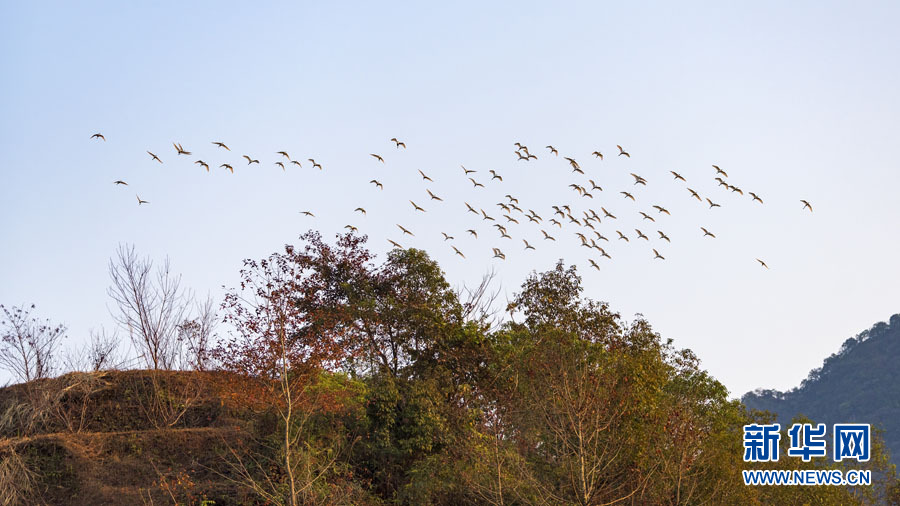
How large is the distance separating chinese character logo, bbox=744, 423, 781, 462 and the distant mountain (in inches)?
1872

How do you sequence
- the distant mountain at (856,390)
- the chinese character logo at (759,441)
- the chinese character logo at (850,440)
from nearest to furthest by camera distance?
1. the chinese character logo at (850,440)
2. the chinese character logo at (759,441)
3. the distant mountain at (856,390)

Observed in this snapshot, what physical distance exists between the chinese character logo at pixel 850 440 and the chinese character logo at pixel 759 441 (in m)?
1.23

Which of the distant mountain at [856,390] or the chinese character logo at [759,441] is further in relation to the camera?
the distant mountain at [856,390]

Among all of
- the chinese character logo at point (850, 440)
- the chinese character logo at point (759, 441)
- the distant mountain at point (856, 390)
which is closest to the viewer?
the chinese character logo at point (850, 440)

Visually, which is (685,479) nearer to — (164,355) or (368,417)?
(368,417)

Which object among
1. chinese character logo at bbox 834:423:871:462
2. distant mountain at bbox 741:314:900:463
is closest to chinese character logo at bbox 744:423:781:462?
chinese character logo at bbox 834:423:871:462

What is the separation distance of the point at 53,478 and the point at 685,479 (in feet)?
49.5

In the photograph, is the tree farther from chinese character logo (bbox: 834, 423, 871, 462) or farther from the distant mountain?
the distant mountain

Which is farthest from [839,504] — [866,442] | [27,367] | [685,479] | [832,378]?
[832,378]

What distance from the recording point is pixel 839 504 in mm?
Result: 22078

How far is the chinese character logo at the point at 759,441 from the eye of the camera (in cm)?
1803

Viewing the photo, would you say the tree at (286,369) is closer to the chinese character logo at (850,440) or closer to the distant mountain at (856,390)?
the chinese character logo at (850,440)

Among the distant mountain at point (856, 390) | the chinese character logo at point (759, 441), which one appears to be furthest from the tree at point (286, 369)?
the distant mountain at point (856, 390)

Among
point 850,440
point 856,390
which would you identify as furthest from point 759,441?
point 856,390
